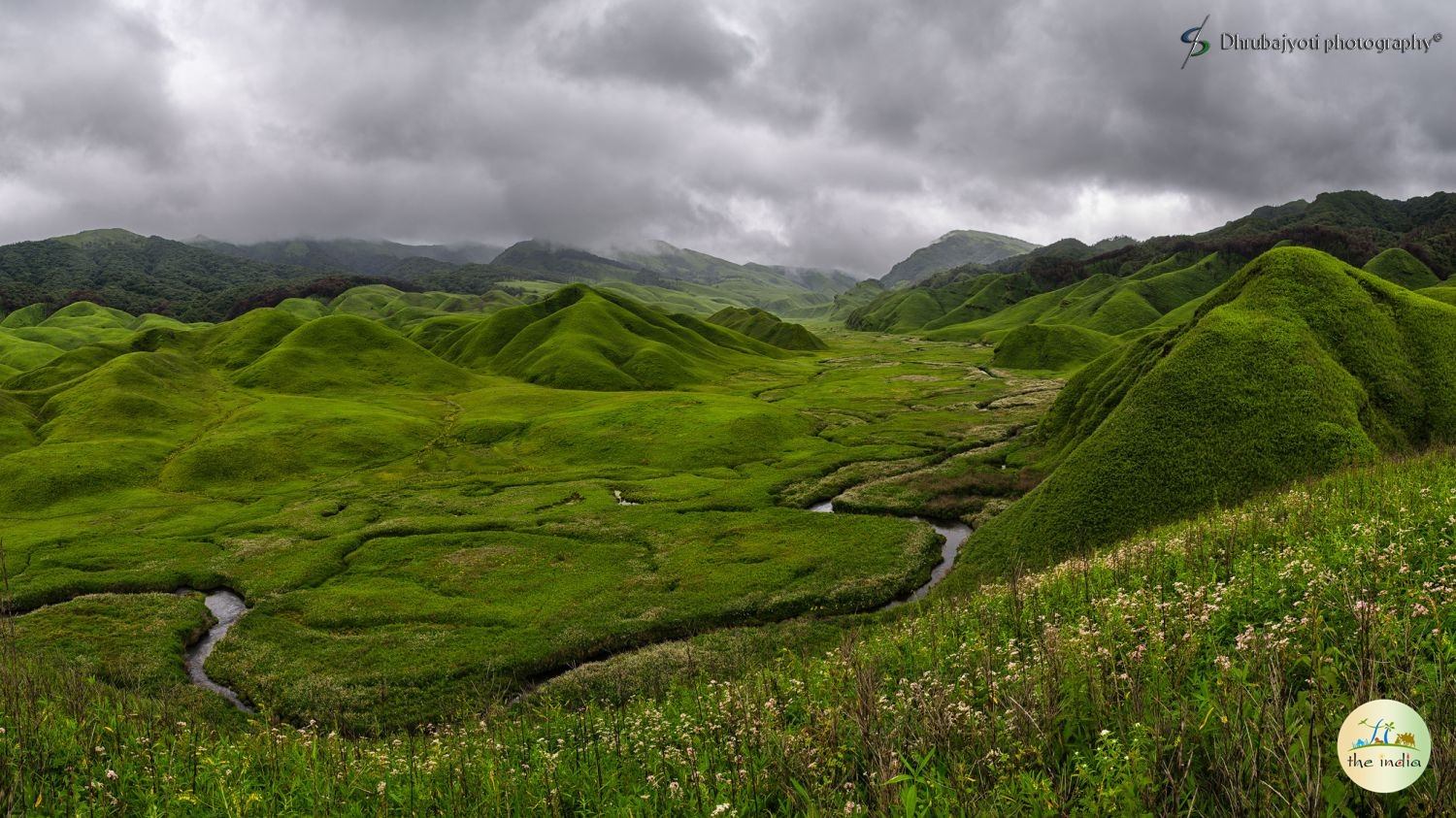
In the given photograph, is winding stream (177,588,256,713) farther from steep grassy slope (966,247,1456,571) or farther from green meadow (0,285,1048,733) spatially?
steep grassy slope (966,247,1456,571)

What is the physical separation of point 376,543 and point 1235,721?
61607mm

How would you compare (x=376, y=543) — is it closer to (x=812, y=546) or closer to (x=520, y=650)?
(x=520, y=650)

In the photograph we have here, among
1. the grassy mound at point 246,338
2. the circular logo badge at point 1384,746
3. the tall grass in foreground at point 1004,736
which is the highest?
the grassy mound at point 246,338

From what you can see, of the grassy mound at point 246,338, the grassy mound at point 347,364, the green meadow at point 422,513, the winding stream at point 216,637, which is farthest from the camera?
the grassy mound at point 246,338

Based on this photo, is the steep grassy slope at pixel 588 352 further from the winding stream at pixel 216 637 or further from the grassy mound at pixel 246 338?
the winding stream at pixel 216 637

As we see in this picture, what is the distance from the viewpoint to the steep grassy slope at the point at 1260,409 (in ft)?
125

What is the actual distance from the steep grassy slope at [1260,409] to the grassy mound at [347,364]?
12822cm

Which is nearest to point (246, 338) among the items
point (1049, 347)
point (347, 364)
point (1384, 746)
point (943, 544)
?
point (347, 364)

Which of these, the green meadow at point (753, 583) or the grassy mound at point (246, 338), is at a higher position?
the grassy mound at point (246, 338)

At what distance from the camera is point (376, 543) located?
56188 mm

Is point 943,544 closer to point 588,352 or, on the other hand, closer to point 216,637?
point 216,637

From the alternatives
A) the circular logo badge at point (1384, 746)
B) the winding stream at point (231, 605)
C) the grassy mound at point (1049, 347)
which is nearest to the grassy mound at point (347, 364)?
the winding stream at point (231, 605)

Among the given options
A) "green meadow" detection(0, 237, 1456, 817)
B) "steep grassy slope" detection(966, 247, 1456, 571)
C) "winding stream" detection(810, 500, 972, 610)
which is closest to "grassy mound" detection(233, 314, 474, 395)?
"green meadow" detection(0, 237, 1456, 817)

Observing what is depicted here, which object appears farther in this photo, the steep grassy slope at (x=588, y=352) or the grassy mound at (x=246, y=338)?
the steep grassy slope at (x=588, y=352)
